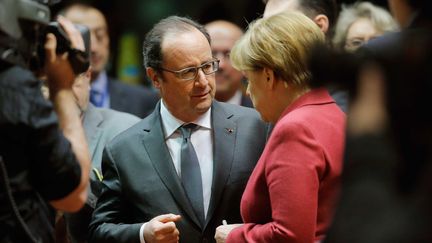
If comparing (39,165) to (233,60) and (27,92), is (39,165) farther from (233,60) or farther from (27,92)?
(233,60)

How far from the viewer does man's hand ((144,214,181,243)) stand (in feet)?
10.2

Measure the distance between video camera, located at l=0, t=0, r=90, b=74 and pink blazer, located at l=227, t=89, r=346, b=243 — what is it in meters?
0.72

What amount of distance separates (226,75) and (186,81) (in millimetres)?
1667

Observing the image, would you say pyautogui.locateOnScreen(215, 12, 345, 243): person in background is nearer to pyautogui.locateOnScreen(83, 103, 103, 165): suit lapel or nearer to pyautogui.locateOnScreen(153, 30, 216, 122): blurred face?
pyautogui.locateOnScreen(153, 30, 216, 122): blurred face

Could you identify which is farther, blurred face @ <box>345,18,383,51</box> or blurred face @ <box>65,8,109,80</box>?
blurred face @ <box>65,8,109,80</box>

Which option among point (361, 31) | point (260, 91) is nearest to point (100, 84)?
point (361, 31)

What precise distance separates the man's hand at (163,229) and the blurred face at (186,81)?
20.0 inches

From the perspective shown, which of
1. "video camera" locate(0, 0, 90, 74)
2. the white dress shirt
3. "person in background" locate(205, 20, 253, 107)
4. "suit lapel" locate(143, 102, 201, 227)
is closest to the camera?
"video camera" locate(0, 0, 90, 74)

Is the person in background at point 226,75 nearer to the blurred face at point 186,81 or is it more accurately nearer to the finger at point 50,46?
the blurred face at point 186,81

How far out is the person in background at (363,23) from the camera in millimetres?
4781

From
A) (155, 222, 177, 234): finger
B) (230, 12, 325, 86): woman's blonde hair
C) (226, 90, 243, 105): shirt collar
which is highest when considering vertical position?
(230, 12, 325, 86): woman's blonde hair

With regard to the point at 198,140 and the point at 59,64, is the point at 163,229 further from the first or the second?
the point at 59,64

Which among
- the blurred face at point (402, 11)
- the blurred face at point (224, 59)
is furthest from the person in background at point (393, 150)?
the blurred face at point (224, 59)

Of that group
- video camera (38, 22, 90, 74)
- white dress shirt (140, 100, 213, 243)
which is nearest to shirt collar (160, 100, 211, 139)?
white dress shirt (140, 100, 213, 243)
